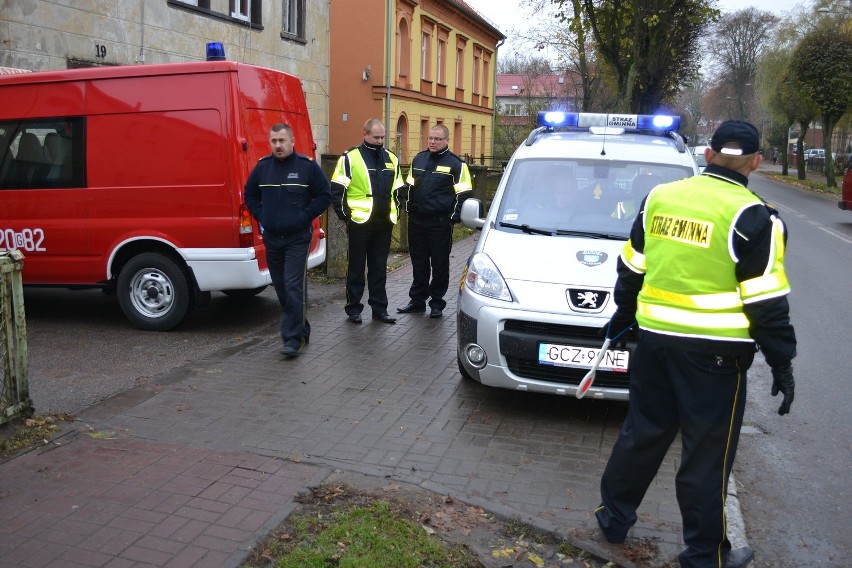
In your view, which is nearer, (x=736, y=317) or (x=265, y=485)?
(x=736, y=317)

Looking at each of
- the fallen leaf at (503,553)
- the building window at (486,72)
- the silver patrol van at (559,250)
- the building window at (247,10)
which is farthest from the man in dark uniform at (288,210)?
the building window at (486,72)

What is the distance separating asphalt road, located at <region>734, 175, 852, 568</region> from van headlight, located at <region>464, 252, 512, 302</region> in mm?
1840

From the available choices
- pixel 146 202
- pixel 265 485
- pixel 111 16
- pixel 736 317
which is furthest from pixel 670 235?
pixel 111 16

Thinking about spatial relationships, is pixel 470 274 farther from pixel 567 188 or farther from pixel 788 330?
pixel 788 330

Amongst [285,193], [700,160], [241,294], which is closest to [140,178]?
[285,193]

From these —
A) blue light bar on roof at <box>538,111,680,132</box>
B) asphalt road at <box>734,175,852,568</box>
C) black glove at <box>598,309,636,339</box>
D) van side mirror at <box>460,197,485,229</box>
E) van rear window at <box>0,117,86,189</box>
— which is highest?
blue light bar on roof at <box>538,111,680,132</box>

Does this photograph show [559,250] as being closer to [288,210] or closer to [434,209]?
[288,210]

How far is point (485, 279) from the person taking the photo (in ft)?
19.9

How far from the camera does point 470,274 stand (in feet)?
20.5

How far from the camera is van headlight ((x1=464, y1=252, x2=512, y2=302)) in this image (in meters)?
5.91

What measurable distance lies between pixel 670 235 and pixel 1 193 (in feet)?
23.4

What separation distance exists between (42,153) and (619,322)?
639 cm

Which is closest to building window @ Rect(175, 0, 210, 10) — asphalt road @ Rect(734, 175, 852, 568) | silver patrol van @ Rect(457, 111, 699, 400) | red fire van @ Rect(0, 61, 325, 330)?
red fire van @ Rect(0, 61, 325, 330)

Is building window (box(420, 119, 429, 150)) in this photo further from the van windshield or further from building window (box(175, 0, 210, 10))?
the van windshield
